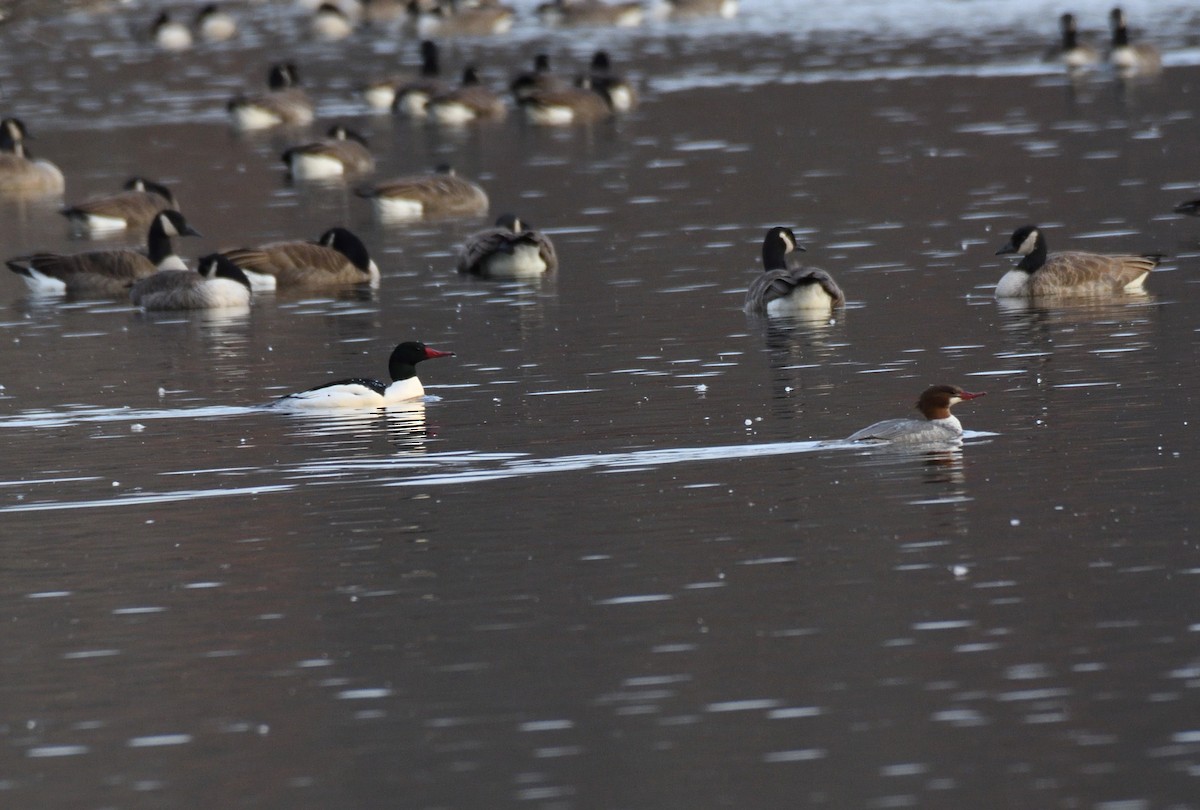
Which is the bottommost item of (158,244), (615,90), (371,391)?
(371,391)

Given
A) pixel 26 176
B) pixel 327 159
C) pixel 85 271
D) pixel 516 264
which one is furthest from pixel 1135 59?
pixel 85 271

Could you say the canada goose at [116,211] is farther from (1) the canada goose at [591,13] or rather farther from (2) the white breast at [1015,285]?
(1) the canada goose at [591,13]

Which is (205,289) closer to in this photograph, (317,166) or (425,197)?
(425,197)

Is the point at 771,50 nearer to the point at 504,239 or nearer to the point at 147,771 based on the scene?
the point at 504,239

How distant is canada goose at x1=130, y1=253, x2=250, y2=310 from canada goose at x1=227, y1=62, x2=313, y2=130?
23.0 m

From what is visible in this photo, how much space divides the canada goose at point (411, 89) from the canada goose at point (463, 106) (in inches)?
22.6

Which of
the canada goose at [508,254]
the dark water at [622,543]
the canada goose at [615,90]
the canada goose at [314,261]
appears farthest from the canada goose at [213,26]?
the canada goose at [508,254]

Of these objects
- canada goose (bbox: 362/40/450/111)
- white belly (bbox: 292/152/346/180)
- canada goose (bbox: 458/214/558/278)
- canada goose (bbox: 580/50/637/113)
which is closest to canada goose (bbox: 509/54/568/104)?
canada goose (bbox: 580/50/637/113)

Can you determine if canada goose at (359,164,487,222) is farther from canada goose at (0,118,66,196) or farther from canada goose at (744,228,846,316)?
canada goose at (744,228,846,316)

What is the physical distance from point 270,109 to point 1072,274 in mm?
28229

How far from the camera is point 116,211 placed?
31328 millimetres

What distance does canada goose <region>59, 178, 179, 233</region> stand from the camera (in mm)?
31219

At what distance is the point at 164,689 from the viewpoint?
32.6 ft

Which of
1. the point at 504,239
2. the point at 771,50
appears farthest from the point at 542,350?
the point at 771,50
